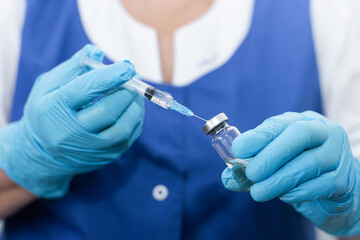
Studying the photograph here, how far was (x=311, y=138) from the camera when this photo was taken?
628 mm

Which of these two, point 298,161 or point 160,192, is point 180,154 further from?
point 298,161

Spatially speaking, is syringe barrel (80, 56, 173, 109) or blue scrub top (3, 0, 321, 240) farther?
blue scrub top (3, 0, 321, 240)

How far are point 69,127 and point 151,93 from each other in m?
0.16

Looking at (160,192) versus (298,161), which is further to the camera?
(160,192)

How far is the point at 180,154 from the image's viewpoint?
824 mm

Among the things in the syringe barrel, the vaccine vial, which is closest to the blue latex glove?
the vaccine vial

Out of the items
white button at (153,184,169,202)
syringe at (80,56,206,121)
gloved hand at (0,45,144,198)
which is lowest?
white button at (153,184,169,202)

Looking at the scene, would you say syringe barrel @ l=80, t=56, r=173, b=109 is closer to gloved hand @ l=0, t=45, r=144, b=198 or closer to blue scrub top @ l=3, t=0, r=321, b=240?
gloved hand @ l=0, t=45, r=144, b=198

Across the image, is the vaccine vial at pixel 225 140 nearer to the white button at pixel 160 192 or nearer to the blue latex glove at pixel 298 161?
the blue latex glove at pixel 298 161

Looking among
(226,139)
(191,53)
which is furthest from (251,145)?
(191,53)

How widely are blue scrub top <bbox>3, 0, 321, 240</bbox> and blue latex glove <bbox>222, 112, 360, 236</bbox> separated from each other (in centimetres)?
18

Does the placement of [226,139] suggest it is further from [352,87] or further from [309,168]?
[352,87]

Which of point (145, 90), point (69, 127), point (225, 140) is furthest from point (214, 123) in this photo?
point (69, 127)

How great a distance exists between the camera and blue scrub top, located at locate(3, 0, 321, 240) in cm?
83
